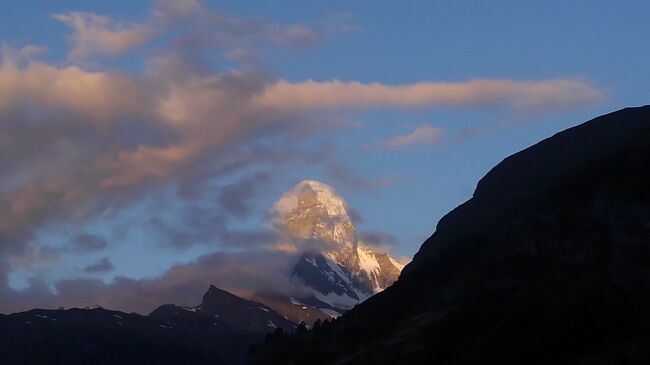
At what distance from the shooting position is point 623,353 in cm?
19550

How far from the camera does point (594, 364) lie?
655ft

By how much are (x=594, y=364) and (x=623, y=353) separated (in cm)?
592
